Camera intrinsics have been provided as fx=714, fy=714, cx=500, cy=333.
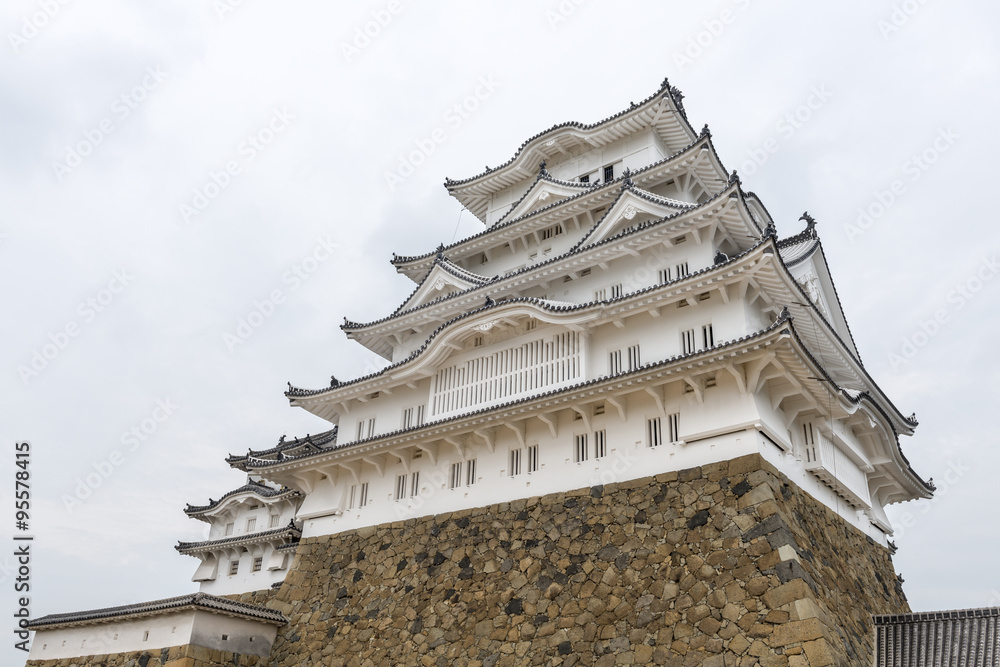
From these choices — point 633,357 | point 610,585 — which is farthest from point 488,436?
point 610,585

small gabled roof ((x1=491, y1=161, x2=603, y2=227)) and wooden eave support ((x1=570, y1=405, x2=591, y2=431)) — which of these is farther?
small gabled roof ((x1=491, y1=161, x2=603, y2=227))

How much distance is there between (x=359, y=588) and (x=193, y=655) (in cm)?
342

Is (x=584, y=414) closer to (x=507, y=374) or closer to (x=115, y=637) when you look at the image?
(x=507, y=374)

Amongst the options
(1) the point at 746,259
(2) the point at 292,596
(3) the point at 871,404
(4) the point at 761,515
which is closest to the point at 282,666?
(2) the point at 292,596

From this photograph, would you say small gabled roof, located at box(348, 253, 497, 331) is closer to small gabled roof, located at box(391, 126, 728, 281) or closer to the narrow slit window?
small gabled roof, located at box(391, 126, 728, 281)

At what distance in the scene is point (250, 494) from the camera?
79.7ft

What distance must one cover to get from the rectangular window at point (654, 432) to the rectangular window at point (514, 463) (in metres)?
2.87

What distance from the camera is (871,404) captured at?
50.0 ft

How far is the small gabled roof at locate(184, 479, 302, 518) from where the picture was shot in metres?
23.7

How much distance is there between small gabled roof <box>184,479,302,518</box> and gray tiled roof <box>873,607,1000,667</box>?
1720 cm

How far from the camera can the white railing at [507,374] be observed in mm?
14953

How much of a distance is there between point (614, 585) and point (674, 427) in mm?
3073

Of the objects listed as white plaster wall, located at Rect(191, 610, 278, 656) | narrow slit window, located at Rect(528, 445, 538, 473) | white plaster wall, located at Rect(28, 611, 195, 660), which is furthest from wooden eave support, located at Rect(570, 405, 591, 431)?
white plaster wall, located at Rect(28, 611, 195, 660)

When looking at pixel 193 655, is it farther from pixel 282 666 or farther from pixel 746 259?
pixel 746 259
